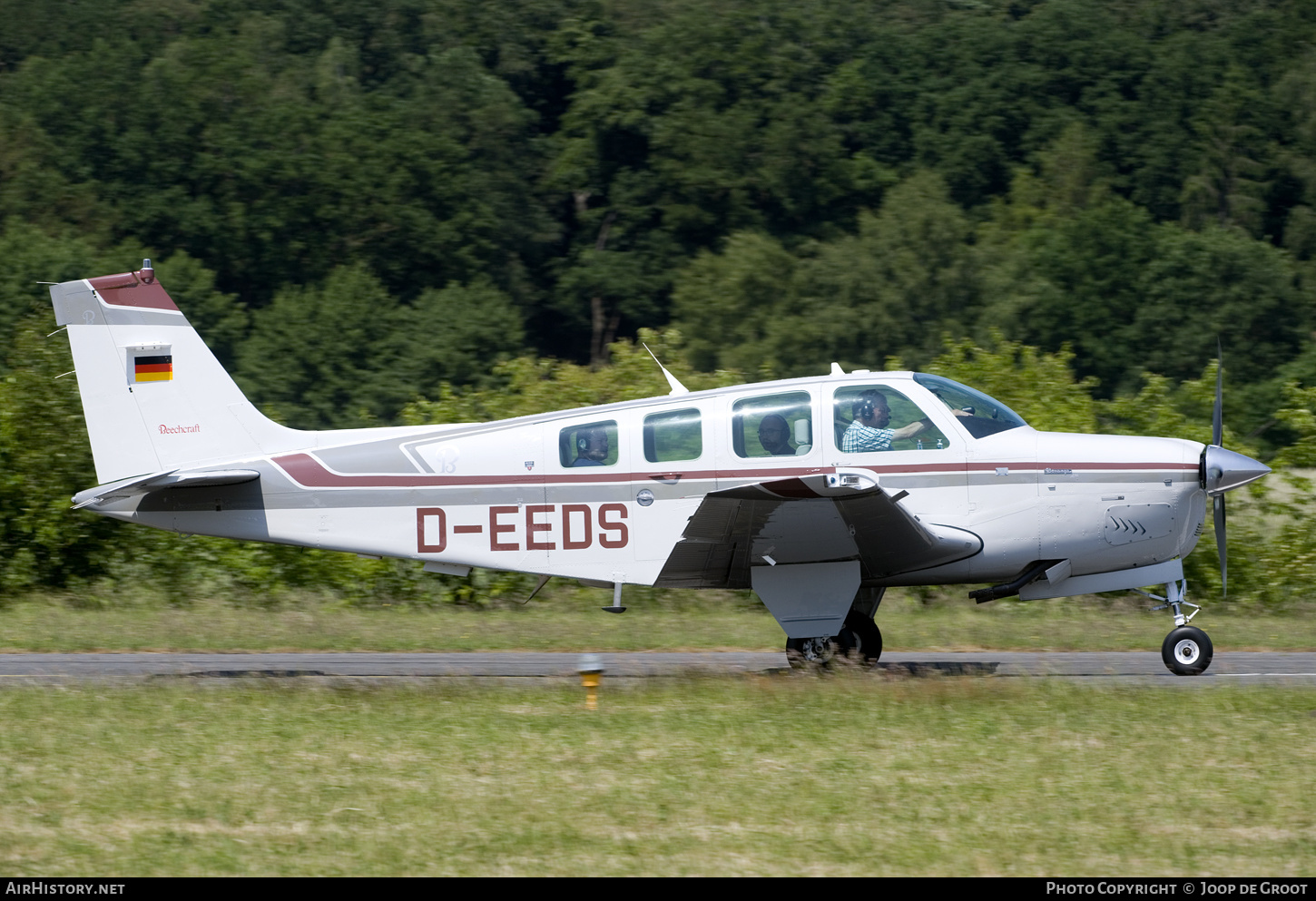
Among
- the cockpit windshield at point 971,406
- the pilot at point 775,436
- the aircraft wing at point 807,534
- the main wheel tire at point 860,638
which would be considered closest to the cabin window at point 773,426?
the pilot at point 775,436

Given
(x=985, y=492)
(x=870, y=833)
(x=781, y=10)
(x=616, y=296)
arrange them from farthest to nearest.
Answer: (x=781, y=10), (x=616, y=296), (x=985, y=492), (x=870, y=833)

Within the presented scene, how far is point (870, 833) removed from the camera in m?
6.38

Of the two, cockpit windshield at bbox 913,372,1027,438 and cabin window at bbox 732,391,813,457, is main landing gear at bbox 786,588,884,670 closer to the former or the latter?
cabin window at bbox 732,391,813,457

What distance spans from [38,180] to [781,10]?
28089mm

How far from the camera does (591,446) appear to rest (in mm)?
10477

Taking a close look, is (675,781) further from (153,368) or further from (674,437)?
(153,368)

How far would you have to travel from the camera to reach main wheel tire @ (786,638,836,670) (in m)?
10.3

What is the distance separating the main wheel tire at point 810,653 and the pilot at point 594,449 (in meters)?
1.93

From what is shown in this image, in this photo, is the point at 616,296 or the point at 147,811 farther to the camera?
the point at 616,296

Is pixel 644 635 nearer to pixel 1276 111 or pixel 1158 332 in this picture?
pixel 1158 332

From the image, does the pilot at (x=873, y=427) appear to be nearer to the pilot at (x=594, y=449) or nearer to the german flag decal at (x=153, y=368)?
the pilot at (x=594, y=449)

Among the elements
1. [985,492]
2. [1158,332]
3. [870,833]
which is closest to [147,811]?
[870,833]

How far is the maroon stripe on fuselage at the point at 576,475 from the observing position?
10227 millimetres
